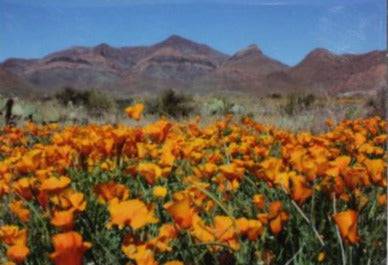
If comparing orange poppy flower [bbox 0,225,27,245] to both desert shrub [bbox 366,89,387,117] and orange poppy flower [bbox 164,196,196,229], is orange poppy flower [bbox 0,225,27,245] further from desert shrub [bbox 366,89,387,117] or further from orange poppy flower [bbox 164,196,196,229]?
desert shrub [bbox 366,89,387,117]

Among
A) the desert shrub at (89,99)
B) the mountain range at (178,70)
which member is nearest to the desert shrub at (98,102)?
the desert shrub at (89,99)

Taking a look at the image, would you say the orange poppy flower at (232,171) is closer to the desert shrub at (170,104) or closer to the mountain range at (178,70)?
the desert shrub at (170,104)

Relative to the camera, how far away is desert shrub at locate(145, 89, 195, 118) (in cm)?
1964

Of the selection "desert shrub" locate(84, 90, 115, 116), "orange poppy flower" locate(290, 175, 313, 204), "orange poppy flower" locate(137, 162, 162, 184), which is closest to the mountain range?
"desert shrub" locate(84, 90, 115, 116)

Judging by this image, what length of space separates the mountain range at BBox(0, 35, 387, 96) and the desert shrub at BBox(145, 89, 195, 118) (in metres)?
53.2

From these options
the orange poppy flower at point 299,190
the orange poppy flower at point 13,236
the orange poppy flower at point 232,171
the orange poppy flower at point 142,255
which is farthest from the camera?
the orange poppy flower at point 232,171

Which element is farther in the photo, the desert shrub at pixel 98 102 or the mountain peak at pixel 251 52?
the mountain peak at pixel 251 52

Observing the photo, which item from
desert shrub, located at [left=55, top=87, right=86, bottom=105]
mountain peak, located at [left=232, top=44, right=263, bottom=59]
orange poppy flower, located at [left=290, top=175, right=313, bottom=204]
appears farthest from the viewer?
mountain peak, located at [left=232, top=44, right=263, bottom=59]

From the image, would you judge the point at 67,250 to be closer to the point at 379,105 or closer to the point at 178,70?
the point at 379,105

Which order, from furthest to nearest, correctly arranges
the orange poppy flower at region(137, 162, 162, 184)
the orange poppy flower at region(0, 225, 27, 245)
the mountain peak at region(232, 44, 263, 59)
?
the mountain peak at region(232, 44, 263, 59) → the orange poppy flower at region(137, 162, 162, 184) → the orange poppy flower at region(0, 225, 27, 245)

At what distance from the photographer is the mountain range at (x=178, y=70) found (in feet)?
302

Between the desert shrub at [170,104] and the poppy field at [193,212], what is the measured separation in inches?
627

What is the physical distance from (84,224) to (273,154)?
2073 millimetres

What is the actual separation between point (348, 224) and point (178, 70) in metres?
123
